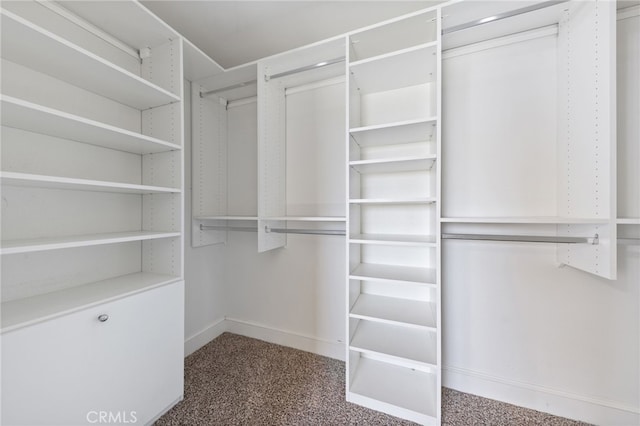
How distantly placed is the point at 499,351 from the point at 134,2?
2.86 m

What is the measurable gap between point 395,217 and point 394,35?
3.80 ft

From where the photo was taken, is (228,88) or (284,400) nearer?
(284,400)

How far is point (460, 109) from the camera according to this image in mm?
1624

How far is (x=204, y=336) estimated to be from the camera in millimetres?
2119

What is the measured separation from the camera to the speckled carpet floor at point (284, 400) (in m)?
1.38

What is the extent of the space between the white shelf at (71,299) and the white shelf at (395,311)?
3.89 feet

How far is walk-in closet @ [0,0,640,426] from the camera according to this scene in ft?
3.61

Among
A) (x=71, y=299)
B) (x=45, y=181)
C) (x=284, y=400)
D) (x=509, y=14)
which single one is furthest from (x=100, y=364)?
(x=509, y=14)

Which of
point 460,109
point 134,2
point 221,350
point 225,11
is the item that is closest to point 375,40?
point 460,109

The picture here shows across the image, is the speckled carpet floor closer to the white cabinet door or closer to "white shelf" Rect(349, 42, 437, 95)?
the white cabinet door

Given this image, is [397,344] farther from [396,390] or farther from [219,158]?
[219,158]

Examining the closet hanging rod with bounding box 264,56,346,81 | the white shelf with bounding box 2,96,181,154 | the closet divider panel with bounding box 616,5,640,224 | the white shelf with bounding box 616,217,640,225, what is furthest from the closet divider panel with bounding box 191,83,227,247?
the closet divider panel with bounding box 616,5,640,224

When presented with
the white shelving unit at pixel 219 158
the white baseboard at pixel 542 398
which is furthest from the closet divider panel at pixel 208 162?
the white baseboard at pixel 542 398

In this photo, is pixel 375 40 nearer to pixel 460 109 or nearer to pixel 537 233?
pixel 460 109
